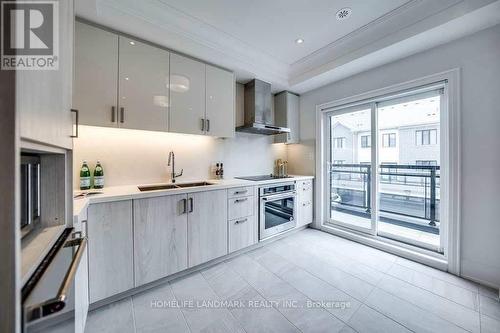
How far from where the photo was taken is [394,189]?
2.82m

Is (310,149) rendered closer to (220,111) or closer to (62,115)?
(220,111)

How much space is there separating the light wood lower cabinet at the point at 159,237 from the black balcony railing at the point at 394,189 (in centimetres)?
260

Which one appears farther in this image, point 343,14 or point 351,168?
point 351,168

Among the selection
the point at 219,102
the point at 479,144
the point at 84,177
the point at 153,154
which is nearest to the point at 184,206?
the point at 153,154

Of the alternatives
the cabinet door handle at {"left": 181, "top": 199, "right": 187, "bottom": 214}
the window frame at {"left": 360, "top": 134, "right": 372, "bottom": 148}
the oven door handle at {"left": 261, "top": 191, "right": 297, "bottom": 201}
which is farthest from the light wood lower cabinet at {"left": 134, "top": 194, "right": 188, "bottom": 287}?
the window frame at {"left": 360, "top": 134, "right": 372, "bottom": 148}

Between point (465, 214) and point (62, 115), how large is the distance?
343 centimetres

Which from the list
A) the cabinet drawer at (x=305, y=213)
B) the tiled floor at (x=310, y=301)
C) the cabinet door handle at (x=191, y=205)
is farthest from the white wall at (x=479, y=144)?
the cabinet door handle at (x=191, y=205)

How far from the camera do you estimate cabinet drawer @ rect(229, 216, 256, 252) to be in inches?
94.7

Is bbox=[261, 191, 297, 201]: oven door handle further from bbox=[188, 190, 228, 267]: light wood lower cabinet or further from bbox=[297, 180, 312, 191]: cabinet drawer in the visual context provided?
bbox=[188, 190, 228, 267]: light wood lower cabinet

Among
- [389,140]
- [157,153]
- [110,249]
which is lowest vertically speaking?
[110,249]

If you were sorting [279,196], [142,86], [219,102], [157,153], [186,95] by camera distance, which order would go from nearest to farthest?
[142,86] → [186,95] → [157,153] → [219,102] → [279,196]

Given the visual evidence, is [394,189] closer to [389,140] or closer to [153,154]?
[389,140]

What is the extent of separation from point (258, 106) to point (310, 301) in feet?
8.48

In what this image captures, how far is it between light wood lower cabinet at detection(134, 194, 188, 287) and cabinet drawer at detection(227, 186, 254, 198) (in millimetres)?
573
